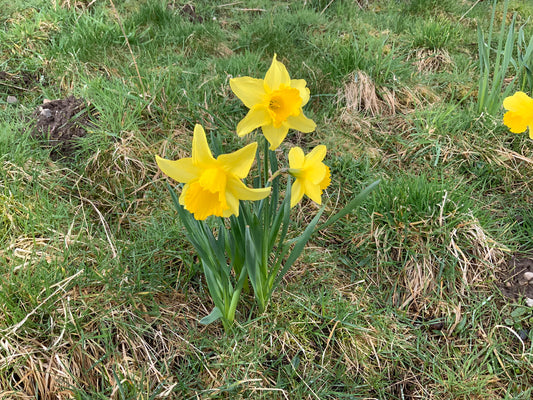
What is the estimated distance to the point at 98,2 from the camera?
332cm

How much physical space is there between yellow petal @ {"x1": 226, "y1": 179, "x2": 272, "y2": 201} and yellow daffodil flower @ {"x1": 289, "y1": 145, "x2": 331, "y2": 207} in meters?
0.16

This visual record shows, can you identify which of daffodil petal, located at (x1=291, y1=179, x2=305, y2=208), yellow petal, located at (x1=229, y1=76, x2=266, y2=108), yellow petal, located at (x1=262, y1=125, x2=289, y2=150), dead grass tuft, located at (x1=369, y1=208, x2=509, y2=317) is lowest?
dead grass tuft, located at (x1=369, y1=208, x2=509, y2=317)

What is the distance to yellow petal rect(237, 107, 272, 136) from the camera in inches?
51.8

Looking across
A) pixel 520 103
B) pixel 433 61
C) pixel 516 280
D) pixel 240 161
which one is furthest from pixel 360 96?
pixel 240 161

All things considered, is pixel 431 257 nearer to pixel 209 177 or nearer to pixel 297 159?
pixel 297 159

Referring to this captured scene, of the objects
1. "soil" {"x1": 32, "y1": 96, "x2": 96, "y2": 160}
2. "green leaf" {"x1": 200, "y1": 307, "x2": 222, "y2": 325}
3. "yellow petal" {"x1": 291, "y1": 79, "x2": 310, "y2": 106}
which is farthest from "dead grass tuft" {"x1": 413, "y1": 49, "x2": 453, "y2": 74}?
"green leaf" {"x1": 200, "y1": 307, "x2": 222, "y2": 325}

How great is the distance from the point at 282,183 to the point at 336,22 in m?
2.04

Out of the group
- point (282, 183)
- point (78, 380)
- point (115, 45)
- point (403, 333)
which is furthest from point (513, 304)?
point (115, 45)

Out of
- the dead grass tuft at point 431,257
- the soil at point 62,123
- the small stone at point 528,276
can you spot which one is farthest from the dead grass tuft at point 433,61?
the soil at point 62,123

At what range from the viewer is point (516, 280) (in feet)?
6.61

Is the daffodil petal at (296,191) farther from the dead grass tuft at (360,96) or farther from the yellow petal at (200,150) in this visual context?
the dead grass tuft at (360,96)

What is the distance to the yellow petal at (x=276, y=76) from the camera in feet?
4.30

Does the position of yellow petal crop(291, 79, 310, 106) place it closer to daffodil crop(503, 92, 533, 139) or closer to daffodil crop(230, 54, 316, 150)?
daffodil crop(230, 54, 316, 150)

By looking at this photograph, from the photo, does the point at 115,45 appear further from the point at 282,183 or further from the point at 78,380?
the point at 78,380
